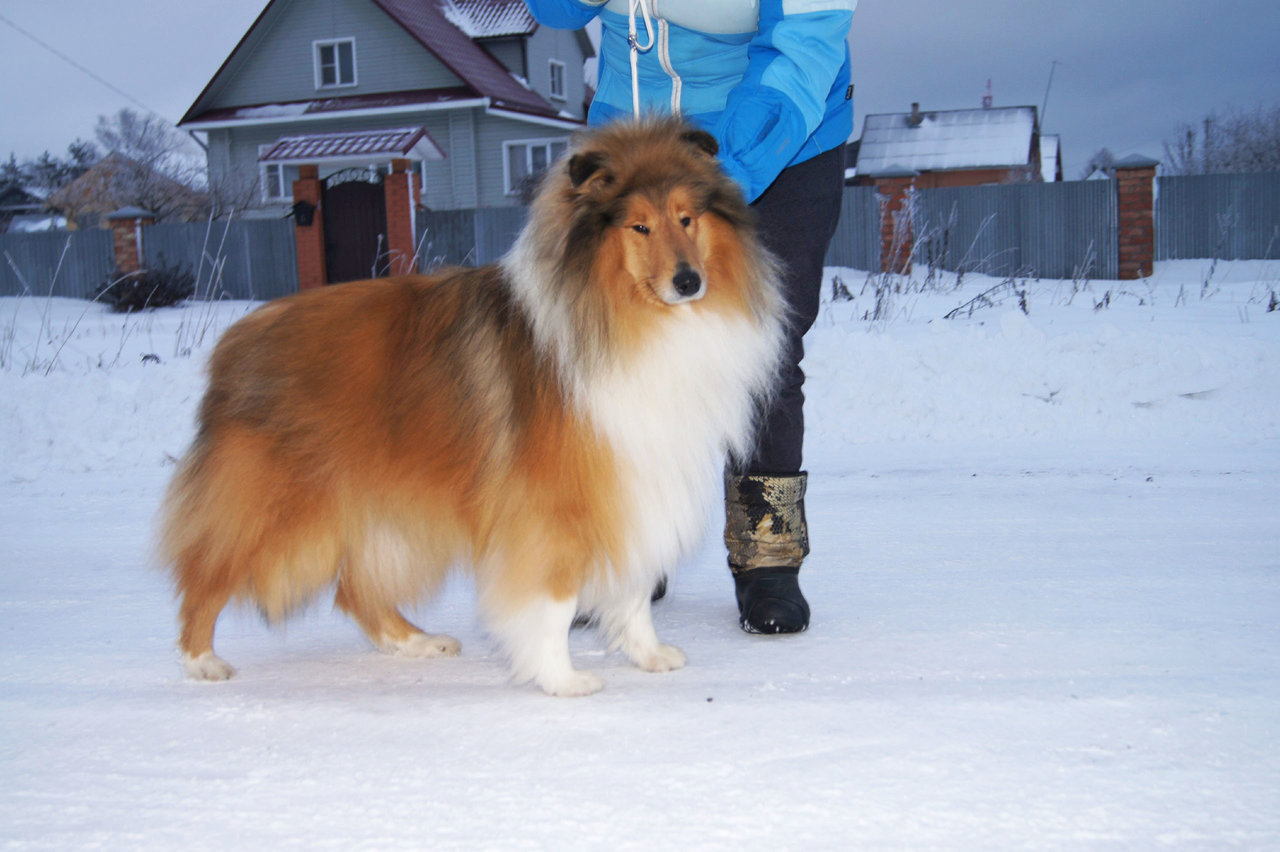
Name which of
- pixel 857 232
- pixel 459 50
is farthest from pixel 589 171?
pixel 459 50

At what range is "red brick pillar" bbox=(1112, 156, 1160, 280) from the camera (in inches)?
561

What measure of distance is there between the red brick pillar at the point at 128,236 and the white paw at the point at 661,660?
52.2 feet

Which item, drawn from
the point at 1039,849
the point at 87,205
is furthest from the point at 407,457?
the point at 87,205

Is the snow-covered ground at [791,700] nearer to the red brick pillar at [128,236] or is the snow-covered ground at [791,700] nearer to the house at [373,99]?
the red brick pillar at [128,236]

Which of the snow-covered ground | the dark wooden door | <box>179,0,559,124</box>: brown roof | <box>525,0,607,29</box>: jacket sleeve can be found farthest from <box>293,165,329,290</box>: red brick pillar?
<box>525,0,607,29</box>: jacket sleeve

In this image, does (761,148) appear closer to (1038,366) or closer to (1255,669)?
(1255,669)

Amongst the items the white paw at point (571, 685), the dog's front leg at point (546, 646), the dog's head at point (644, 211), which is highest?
the dog's head at point (644, 211)

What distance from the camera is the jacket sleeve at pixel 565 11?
10.7 ft

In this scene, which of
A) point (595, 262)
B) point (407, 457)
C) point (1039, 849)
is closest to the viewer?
point (1039, 849)

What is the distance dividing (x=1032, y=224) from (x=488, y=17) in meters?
16.7

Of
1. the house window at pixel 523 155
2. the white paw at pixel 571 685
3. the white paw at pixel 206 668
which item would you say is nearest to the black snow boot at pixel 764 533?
the white paw at pixel 571 685

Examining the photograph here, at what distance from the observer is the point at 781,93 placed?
2.89m

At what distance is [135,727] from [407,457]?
925 mm

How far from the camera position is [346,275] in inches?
640
